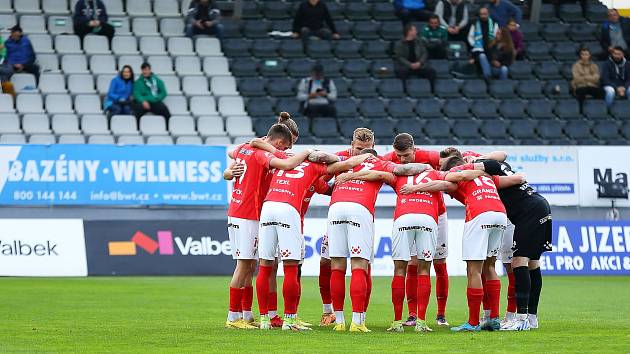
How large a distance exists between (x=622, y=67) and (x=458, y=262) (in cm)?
943

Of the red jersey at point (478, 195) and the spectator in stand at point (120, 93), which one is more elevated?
the spectator in stand at point (120, 93)

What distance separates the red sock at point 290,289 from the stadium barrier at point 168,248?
39.0ft

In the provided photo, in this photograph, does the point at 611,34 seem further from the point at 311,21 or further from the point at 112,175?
the point at 112,175

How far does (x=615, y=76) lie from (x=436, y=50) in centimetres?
508

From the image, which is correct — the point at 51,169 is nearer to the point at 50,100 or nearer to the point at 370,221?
the point at 50,100

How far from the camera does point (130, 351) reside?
455 inches

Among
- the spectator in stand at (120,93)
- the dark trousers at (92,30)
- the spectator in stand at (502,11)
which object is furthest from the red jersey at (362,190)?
the spectator in stand at (502,11)

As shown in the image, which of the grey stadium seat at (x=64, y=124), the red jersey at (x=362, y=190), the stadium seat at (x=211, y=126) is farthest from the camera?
the stadium seat at (x=211, y=126)

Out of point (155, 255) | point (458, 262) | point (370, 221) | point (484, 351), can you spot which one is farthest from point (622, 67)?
point (484, 351)

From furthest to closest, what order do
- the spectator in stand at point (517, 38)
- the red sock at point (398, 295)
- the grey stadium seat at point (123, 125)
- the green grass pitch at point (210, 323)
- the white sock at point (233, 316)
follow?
the spectator in stand at point (517, 38) → the grey stadium seat at point (123, 125) → the white sock at point (233, 316) → the red sock at point (398, 295) → the green grass pitch at point (210, 323)

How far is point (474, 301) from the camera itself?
46.0 feet

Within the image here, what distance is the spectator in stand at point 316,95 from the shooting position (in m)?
30.4

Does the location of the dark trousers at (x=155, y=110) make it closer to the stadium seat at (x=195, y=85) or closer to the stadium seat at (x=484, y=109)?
the stadium seat at (x=195, y=85)

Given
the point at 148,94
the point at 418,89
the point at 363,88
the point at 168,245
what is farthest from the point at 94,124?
the point at 418,89
